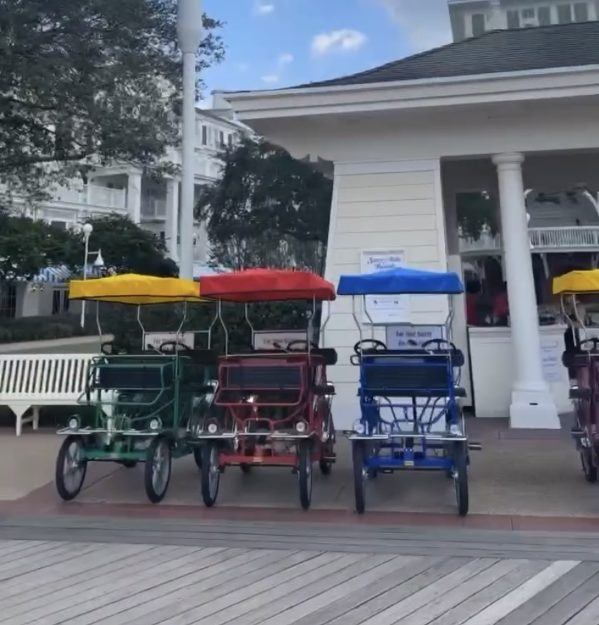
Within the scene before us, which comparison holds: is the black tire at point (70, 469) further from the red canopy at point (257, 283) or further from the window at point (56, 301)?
the window at point (56, 301)

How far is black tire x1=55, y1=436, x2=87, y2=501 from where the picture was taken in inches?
242

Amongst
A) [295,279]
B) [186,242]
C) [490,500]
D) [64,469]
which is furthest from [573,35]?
[64,469]

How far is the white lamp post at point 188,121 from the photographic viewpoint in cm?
1101

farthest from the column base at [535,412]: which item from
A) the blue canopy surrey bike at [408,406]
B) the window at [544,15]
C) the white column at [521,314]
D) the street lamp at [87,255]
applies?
the window at [544,15]

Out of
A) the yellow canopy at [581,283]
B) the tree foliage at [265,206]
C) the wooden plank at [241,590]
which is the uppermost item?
the tree foliage at [265,206]

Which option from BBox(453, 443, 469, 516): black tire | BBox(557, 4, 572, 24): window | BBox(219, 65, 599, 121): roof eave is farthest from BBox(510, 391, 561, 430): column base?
BBox(557, 4, 572, 24): window

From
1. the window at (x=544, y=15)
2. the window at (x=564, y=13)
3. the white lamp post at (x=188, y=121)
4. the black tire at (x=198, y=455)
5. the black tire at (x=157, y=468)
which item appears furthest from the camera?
the window at (x=544, y=15)

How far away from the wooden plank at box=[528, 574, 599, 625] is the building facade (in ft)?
132

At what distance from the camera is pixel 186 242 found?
→ 36.1 feet

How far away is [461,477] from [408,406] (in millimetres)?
987

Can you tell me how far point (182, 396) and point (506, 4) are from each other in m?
40.6

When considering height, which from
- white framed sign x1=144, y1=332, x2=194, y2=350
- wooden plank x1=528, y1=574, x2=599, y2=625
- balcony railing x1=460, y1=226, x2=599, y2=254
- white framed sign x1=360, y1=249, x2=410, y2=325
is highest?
balcony railing x1=460, y1=226, x2=599, y2=254

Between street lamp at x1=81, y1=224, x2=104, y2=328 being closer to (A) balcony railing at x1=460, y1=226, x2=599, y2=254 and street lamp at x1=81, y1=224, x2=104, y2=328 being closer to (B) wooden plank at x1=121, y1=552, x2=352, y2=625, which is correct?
(A) balcony railing at x1=460, y1=226, x2=599, y2=254

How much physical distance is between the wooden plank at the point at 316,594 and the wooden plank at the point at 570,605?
3.16 ft
